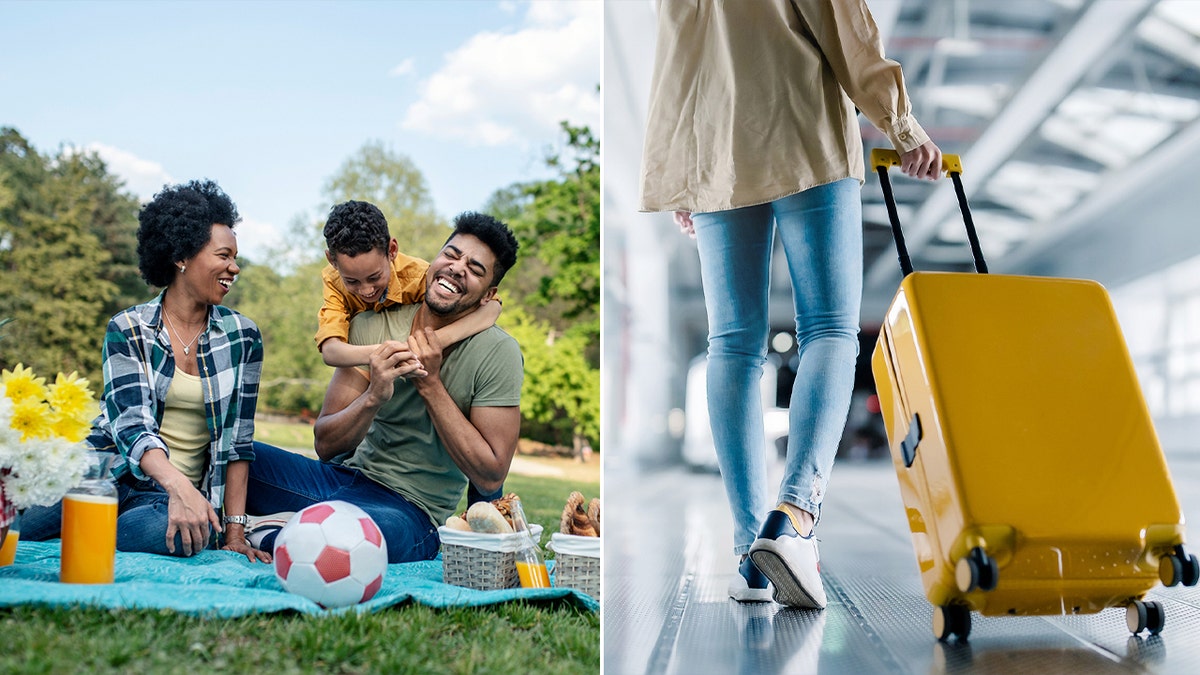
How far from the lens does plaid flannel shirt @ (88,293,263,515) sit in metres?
1.93

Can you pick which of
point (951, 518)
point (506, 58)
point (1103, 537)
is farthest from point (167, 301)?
point (506, 58)

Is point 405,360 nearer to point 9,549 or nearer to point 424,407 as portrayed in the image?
point 424,407

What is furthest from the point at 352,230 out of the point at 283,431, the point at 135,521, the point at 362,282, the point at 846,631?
the point at 283,431

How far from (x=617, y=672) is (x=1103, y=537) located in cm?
69

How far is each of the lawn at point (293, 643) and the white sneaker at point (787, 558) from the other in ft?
1.00

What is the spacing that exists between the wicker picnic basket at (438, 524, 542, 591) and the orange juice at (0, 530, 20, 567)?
782 mm

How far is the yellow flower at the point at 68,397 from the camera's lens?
163 cm

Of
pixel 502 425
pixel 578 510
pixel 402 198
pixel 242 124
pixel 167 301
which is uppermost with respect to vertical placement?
pixel 242 124

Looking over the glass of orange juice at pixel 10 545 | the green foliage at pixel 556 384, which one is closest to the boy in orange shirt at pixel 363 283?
the glass of orange juice at pixel 10 545

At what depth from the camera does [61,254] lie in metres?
5.68

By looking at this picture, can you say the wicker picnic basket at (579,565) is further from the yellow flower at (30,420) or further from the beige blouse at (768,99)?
the yellow flower at (30,420)

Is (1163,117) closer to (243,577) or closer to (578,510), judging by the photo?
(578,510)

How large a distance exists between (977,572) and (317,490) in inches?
61.1

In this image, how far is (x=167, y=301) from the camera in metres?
2.06
